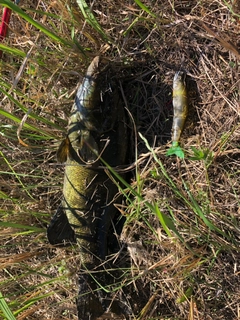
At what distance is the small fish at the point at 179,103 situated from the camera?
2415mm

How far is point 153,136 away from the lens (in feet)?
8.52

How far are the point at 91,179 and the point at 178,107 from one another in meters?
0.72

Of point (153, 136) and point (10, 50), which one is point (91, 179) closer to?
point (153, 136)

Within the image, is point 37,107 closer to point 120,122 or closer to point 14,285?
point 120,122

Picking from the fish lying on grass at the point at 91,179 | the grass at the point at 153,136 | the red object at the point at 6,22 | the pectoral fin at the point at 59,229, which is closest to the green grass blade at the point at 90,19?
the grass at the point at 153,136

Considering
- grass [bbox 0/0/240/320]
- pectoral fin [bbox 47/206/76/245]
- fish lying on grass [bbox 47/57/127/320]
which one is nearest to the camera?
grass [bbox 0/0/240/320]

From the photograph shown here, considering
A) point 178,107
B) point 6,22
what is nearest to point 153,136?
point 178,107

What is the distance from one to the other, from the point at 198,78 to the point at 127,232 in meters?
1.10

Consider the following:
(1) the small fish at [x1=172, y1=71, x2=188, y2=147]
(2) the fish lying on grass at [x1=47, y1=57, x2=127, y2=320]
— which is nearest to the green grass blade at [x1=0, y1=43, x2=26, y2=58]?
(2) the fish lying on grass at [x1=47, y1=57, x2=127, y2=320]

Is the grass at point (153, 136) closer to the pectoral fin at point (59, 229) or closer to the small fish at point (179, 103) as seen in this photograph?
the small fish at point (179, 103)

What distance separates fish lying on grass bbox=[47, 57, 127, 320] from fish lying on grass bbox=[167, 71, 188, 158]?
0.35 metres

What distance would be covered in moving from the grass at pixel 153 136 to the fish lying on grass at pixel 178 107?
0.06 m

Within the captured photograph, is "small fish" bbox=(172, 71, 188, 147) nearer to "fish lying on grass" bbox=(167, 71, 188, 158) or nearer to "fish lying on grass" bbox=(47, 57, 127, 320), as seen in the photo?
"fish lying on grass" bbox=(167, 71, 188, 158)

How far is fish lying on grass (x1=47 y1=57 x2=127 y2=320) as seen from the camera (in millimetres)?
2508
